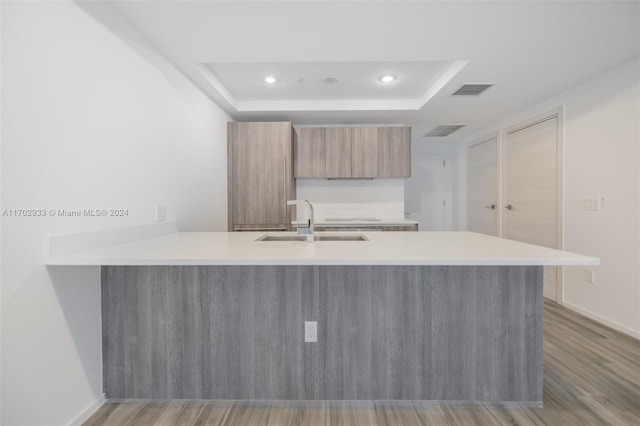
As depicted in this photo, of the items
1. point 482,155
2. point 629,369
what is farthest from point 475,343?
point 482,155

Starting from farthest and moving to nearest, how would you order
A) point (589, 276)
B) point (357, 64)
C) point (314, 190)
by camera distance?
point (314, 190) → point (589, 276) → point (357, 64)

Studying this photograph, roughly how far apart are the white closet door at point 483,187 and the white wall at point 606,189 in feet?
4.22

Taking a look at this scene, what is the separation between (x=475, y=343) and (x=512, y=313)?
25 cm

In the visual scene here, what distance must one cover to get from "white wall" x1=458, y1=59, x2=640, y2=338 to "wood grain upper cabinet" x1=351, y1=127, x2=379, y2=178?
2.00m

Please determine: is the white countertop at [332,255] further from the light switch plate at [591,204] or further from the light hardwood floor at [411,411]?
the light switch plate at [591,204]

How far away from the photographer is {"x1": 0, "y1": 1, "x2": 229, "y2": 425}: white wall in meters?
1.26

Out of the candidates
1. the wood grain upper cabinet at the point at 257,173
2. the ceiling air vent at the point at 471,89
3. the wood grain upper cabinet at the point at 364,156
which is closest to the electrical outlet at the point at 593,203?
the ceiling air vent at the point at 471,89

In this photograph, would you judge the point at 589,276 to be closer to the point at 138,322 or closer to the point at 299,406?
the point at 299,406

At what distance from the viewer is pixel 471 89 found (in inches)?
122

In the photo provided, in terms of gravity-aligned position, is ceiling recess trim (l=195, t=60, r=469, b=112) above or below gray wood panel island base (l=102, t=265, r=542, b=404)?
above

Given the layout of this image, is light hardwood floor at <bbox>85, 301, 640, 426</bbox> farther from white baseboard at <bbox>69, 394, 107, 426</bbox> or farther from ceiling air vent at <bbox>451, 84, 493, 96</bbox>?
ceiling air vent at <bbox>451, 84, 493, 96</bbox>

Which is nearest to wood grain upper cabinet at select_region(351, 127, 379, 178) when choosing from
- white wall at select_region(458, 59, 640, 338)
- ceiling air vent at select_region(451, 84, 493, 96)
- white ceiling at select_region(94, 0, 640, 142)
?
white ceiling at select_region(94, 0, 640, 142)

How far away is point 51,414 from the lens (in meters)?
1.40

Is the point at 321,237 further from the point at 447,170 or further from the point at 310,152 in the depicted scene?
the point at 447,170
